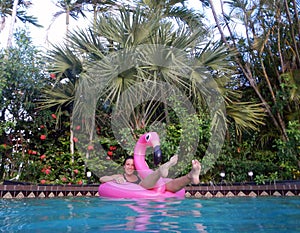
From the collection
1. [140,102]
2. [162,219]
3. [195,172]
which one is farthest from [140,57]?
[162,219]

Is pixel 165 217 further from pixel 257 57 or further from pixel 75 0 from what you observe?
pixel 75 0

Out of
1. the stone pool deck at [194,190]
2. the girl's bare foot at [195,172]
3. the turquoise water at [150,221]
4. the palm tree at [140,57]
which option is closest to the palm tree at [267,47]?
the palm tree at [140,57]

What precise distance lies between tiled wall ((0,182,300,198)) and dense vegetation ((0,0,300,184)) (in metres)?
0.43

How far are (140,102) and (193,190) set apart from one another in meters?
2.08

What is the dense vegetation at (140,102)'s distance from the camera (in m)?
7.13

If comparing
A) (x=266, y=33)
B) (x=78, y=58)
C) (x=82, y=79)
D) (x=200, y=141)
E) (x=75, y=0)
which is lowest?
(x=200, y=141)

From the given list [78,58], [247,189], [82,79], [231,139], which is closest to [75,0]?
[78,58]

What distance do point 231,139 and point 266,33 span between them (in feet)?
8.21

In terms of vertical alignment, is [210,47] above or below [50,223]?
above

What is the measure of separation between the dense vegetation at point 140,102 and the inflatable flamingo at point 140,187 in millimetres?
1397

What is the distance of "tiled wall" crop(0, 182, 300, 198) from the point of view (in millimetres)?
5879

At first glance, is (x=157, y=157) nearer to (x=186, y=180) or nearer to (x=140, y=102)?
(x=186, y=180)

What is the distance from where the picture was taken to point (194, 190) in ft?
20.9

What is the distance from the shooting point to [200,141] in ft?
24.3
